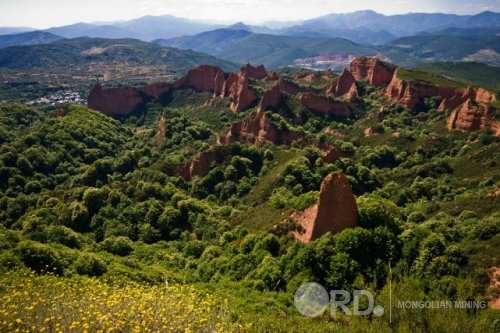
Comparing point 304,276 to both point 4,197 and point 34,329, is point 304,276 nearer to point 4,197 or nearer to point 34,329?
point 34,329

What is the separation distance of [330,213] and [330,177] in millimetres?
3438

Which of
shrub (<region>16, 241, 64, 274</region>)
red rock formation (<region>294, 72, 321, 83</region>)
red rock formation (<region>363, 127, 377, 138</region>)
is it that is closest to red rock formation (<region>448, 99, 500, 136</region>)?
red rock formation (<region>363, 127, 377, 138</region>)

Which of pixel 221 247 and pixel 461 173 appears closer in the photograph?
pixel 221 247

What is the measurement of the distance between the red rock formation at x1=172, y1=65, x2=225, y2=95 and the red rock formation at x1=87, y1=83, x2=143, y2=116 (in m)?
16.6

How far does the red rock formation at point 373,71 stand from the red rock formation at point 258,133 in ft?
214

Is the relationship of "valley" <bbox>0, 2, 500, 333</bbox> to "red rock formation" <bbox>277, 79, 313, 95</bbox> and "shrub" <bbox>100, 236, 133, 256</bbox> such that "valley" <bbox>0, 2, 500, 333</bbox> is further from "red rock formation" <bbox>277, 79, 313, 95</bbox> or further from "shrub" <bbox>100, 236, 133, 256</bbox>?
"red rock formation" <bbox>277, 79, 313, 95</bbox>

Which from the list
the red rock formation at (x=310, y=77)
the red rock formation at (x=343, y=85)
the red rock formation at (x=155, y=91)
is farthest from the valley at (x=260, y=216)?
the red rock formation at (x=310, y=77)

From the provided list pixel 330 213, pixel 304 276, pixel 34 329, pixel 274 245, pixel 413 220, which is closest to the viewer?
pixel 34 329

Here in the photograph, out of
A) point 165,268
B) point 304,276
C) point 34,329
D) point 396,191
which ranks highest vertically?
point 34,329

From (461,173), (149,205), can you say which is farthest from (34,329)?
(461,173)

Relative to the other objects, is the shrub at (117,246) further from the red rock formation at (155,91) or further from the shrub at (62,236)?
the red rock formation at (155,91)

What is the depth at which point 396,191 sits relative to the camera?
A: 7675 cm

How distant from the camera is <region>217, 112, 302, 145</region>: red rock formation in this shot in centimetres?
9894

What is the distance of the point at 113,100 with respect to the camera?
487 feet
